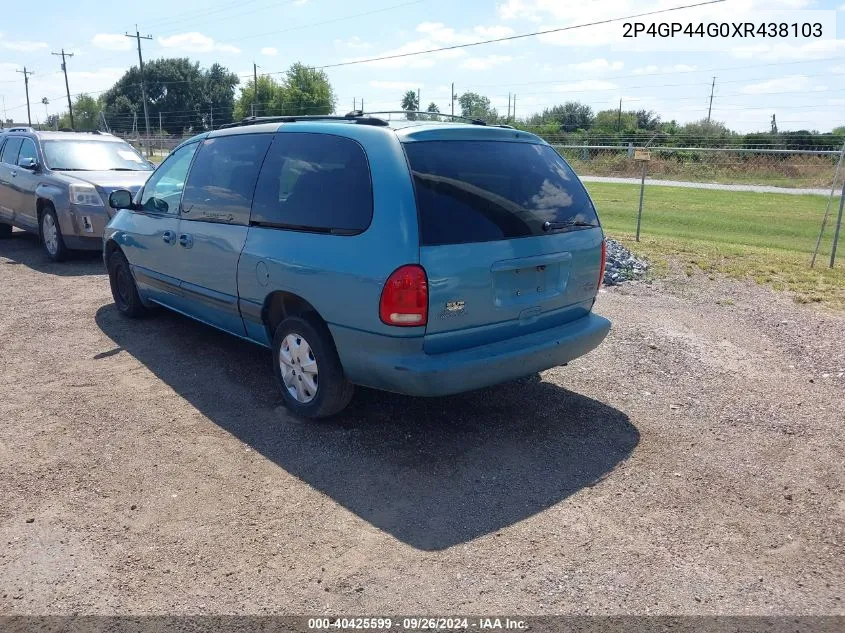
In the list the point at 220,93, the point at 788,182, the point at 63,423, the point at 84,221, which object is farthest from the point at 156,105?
the point at 63,423

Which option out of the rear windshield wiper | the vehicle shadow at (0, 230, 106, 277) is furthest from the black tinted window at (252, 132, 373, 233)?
the vehicle shadow at (0, 230, 106, 277)

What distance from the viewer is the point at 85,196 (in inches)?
368

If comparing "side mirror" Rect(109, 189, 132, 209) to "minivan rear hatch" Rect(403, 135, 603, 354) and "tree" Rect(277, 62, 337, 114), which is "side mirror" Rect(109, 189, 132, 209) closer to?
"minivan rear hatch" Rect(403, 135, 603, 354)

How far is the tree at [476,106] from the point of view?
46.9m

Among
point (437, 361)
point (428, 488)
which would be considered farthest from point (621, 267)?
point (428, 488)

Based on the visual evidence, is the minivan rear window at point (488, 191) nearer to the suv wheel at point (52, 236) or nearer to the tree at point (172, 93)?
the suv wheel at point (52, 236)

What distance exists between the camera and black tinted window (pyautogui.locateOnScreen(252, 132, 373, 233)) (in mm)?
4051

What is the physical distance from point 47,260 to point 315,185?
745 cm

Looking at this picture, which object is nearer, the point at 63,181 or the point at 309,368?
the point at 309,368

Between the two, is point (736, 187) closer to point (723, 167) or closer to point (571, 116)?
point (723, 167)

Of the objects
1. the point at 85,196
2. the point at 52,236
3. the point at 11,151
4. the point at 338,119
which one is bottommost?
the point at 52,236

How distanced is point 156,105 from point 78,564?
8828 cm

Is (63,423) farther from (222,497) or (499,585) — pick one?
(499,585)

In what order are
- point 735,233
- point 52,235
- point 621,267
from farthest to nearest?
point 735,233
point 52,235
point 621,267
